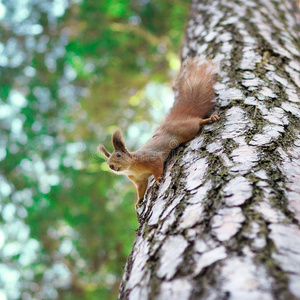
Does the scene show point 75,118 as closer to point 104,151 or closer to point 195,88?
point 104,151

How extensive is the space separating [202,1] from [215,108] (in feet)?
5.32

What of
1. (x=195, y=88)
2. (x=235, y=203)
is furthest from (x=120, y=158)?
(x=235, y=203)

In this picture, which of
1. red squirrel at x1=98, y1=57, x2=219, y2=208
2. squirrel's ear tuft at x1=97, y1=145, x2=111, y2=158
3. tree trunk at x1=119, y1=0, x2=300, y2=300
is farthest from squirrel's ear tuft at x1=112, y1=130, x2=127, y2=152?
tree trunk at x1=119, y1=0, x2=300, y2=300

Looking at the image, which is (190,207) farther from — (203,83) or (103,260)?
(103,260)

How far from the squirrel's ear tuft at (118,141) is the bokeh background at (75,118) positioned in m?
1.52

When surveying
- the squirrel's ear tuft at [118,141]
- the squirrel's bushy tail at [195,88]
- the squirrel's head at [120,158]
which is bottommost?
the squirrel's head at [120,158]

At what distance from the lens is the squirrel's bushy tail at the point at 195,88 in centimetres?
160

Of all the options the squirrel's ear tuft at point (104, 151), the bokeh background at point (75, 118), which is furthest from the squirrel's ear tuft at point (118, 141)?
the bokeh background at point (75, 118)

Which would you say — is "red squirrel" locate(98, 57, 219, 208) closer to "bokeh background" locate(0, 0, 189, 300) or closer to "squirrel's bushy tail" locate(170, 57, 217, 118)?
"squirrel's bushy tail" locate(170, 57, 217, 118)

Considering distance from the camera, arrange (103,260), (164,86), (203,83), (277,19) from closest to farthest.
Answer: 1. (203,83)
2. (277,19)
3. (103,260)
4. (164,86)

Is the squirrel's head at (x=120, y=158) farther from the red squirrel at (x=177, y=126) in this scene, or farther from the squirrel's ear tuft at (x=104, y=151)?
the squirrel's ear tuft at (x=104, y=151)

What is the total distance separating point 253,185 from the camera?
0.89 m

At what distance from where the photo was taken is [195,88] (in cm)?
169

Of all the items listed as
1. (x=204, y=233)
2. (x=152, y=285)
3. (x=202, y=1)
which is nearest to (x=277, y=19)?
(x=202, y=1)
